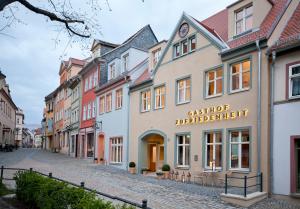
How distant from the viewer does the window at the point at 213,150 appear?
746 inches

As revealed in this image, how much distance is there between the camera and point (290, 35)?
16234mm

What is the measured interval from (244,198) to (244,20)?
9.22 metres

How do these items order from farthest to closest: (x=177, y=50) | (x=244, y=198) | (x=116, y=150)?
(x=116, y=150) < (x=177, y=50) < (x=244, y=198)

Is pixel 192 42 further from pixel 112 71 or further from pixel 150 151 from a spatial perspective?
→ pixel 112 71

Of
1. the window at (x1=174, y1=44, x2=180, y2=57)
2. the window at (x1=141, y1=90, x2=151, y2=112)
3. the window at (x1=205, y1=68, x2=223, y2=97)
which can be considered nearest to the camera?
the window at (x1=205, y1=68, x2=223, y2=97)

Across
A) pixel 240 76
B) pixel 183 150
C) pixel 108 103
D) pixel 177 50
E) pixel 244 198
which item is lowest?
pixel 244 198

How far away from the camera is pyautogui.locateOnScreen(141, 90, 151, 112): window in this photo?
85.7 ft

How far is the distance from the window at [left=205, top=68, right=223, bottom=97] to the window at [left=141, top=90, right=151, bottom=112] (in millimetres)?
6683

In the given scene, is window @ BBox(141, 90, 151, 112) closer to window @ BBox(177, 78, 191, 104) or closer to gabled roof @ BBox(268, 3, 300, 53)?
window @ BBox(177, 78, 191, 104)

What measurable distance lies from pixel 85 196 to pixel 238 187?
10.3 m

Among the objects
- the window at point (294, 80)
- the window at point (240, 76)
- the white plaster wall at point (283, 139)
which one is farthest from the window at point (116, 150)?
the window at point (294, 80)

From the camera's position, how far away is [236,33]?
19266 millimetres

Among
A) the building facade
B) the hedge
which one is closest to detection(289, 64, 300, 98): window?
the building facade

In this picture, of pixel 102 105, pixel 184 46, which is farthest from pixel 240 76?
pixel 102 105
